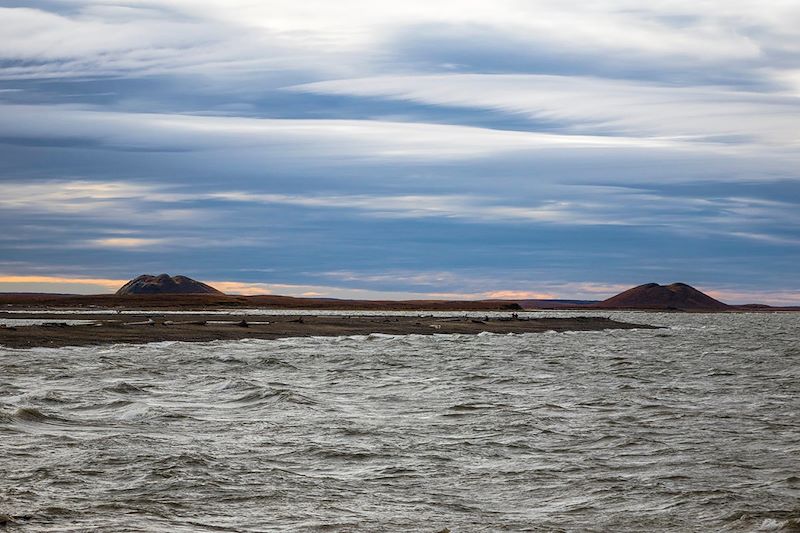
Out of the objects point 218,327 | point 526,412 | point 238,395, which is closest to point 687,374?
point 526,412

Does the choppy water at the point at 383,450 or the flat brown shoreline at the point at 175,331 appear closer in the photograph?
the choppy water at the point at 383,450

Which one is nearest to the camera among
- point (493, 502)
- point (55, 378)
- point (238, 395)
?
point (493, 502)

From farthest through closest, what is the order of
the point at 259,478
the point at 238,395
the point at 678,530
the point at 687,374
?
the point at 687,374
the point at 238,395
the point at 259,478
the point at 678,530

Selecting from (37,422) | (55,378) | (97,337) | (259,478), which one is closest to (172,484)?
(259,478)

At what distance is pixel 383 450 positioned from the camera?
19.8 metres

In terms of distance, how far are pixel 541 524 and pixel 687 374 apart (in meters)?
31.4

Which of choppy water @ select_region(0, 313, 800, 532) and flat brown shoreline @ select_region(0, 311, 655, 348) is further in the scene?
flat brown shoreline @ select_region(0, 311, 655, 348)

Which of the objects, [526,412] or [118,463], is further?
[526,412]

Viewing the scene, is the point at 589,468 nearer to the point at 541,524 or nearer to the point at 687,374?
the point at 541,524

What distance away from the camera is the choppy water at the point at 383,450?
14031 millimetres

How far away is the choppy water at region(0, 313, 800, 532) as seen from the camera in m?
14.0

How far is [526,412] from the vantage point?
88.5 feet

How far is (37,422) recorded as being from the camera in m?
21.6

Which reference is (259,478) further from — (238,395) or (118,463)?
(238,395)
